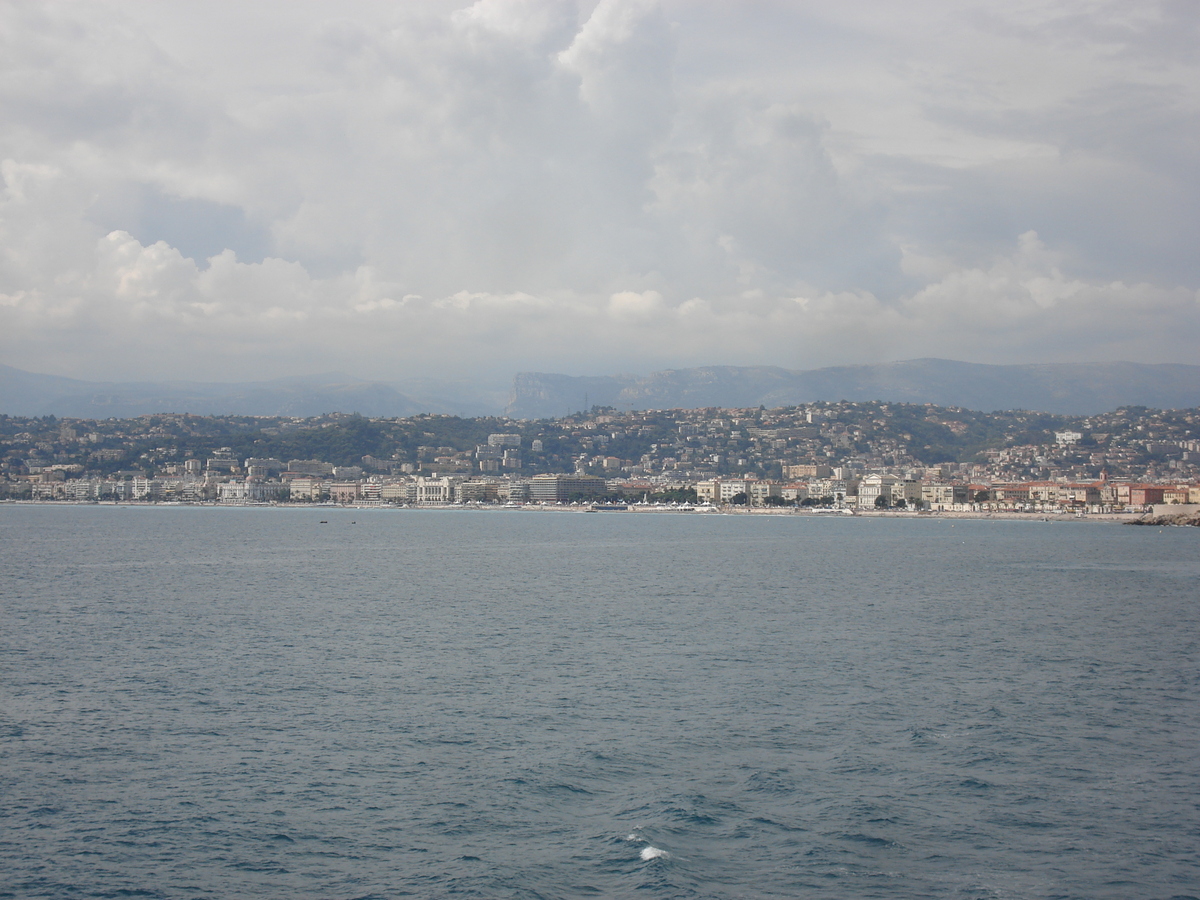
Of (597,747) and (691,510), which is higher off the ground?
(597,747)

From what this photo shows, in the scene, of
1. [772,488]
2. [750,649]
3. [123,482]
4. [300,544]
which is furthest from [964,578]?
[123,482]

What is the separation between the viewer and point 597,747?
1623 centimetres

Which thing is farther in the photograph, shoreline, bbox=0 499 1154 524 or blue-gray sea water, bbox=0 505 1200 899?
shoreline, bbox=0 499 1154 524

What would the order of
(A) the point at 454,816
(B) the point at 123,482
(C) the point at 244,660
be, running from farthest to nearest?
(B) the point at 123,482 < (C) the point at 244,660 < (A) the point at 454,816

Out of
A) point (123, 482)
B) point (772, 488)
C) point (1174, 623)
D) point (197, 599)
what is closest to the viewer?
point (1174, 623)

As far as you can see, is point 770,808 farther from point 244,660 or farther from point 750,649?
point 244,660

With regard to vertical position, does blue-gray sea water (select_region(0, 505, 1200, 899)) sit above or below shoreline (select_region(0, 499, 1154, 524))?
above

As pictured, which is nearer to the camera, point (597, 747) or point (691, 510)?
Result: point (597, 747)

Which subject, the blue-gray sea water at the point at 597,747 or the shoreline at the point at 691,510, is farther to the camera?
the shoreline at the point at 691,510

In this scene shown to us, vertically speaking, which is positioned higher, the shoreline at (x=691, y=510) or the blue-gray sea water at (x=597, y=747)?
the blue-gray sea water at (x=597, y=747)

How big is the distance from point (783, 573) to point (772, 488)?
12265cm

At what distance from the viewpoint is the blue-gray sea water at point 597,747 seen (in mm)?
11672

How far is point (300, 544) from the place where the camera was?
7006 centimetres

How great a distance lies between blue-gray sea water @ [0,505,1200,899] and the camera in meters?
11.7
